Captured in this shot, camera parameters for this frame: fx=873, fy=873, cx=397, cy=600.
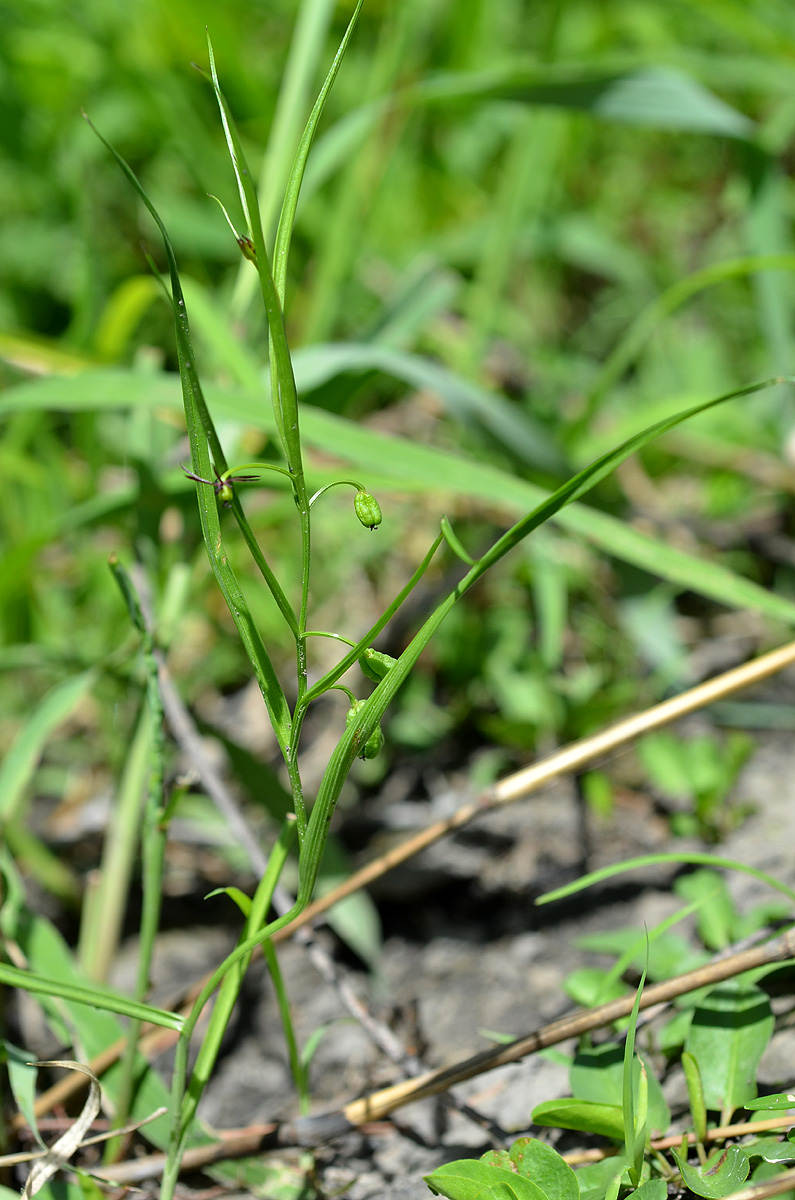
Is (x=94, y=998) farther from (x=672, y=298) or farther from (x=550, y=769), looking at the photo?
(x=672, y=298)

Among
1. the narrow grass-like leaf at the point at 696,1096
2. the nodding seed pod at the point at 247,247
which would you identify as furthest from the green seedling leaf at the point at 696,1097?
the nodding seed pod at the point at 247,247

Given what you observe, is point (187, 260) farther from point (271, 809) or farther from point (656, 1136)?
point (656, 1136)

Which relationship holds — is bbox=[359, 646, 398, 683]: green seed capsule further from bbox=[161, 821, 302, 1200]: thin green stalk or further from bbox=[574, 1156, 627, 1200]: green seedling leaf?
bbox=[574, 1156, 627, 1200]: green seedling leaf

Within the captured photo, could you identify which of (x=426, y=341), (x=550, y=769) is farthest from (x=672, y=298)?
(x=550, y=769)

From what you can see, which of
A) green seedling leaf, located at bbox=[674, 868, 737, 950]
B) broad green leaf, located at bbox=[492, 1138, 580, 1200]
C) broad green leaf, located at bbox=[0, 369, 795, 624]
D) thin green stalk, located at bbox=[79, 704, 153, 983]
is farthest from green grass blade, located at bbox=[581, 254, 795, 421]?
broad green leaf, located at bbox=[492, 1138, 580, 1200]

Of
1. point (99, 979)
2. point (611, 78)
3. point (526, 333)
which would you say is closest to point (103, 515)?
point (99, 979)

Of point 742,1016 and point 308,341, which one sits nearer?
point 742,1016
